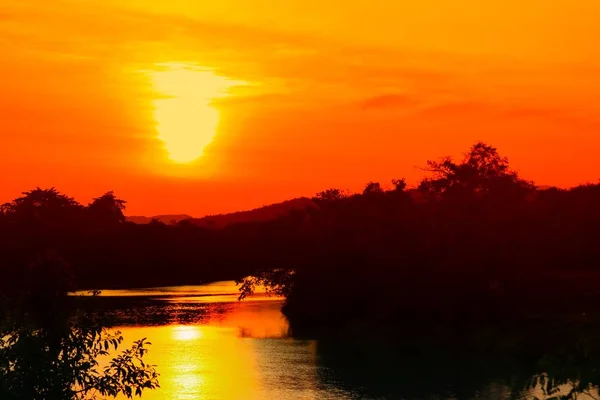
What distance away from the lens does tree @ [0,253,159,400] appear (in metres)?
25.7

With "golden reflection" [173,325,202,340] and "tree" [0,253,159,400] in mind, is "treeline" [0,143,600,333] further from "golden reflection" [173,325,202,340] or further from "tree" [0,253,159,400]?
"tree" [0,253,159,400]

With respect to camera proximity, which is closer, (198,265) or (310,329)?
(310,329)

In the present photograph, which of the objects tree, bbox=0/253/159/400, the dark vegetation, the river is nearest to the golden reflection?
the river

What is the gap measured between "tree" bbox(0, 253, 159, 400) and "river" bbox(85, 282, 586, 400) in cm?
2409

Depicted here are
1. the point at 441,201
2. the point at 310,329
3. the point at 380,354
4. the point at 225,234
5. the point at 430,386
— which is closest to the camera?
the point at 430,386

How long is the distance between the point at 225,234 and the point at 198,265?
627 inches

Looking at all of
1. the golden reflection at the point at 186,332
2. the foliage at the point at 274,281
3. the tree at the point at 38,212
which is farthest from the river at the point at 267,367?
the tree at the point at 38,212

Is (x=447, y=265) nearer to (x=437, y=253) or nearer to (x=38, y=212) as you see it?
(x=437, y=253)

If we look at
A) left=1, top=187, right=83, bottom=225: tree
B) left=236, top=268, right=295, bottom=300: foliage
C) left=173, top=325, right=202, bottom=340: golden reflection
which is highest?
left=1, top=187, right=83, bottom=225: tree

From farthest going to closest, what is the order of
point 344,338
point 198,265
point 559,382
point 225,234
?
point 225,234 → point 198,265 → point 344,338 → point 559,382

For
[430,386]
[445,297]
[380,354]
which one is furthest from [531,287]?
[430,386]

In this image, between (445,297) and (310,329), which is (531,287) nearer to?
(445,297)

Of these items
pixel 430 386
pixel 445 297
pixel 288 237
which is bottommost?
pixel 430 386

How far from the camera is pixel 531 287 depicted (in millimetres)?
83625
